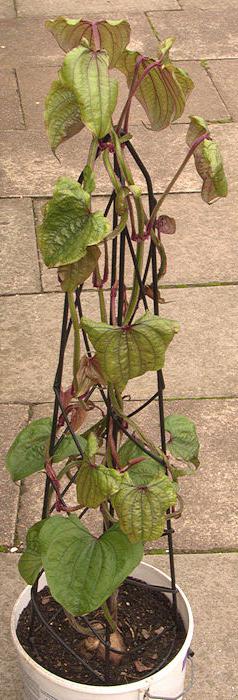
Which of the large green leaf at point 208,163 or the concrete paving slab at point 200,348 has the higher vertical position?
the large green leaf at point 208,163

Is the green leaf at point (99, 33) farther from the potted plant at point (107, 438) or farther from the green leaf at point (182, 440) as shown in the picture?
the green leaf at point (182, 440)

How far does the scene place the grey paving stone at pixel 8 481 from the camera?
9.37 ft

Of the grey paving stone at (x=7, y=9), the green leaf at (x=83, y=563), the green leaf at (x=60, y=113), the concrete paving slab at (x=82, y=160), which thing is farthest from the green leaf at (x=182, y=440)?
the grey paving stone at (x=7, y=9)

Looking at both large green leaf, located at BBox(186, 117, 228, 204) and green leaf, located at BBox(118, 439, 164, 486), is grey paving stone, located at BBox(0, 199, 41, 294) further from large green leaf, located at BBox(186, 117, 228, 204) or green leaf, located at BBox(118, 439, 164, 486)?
large green leaf, located at BBox(186, 117, 228, 204)

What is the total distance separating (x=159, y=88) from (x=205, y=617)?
4.16 ft

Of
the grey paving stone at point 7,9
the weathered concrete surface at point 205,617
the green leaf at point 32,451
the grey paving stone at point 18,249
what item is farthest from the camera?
the grey paving stone at point 7,9

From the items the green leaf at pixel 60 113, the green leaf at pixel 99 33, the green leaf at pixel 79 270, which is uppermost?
the green leaf at pixel 99 33

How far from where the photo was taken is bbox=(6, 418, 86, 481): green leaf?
213cm

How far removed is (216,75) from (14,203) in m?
1.52

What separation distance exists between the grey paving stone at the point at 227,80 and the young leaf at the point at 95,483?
3.44 metres

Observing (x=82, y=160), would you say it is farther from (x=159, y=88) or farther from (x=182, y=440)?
(x=159, y=88)

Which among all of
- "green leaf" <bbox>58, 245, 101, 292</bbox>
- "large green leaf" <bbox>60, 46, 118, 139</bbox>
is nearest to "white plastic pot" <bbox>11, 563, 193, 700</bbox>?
"green leaf" <bbox>58, 245, 101, 292</bbox>

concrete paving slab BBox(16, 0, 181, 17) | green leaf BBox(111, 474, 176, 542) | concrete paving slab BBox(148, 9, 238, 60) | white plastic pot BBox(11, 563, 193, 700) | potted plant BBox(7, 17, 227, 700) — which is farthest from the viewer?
concrete paving slab BBox(16, 0, 181, 17)

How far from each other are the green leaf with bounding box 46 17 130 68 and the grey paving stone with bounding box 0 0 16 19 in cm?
456
